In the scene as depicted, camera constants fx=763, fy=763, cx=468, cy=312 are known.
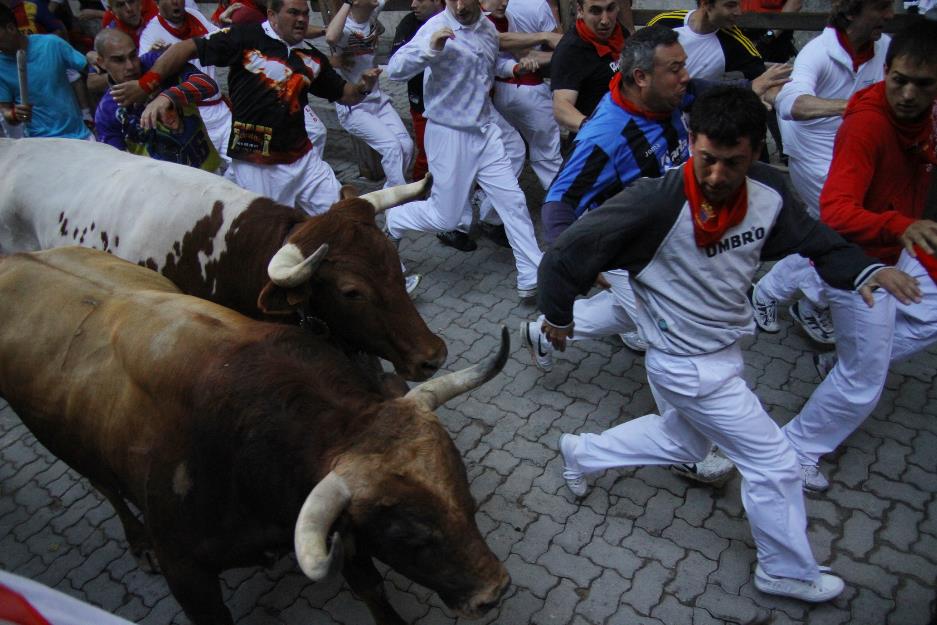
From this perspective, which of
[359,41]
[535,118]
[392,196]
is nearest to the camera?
[392,196]

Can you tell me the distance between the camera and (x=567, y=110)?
5555 mm

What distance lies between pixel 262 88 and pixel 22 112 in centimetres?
257

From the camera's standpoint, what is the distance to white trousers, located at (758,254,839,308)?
519cm

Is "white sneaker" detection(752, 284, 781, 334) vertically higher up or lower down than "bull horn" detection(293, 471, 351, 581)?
lower down

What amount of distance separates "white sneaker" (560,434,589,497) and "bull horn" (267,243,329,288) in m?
1.72

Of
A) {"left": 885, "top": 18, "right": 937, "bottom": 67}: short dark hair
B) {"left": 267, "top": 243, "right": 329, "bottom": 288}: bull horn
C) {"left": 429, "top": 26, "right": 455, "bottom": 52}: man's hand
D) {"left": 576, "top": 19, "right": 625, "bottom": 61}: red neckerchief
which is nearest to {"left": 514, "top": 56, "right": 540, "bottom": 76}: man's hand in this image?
{"left": 576, "top": 19, "right": 625, "bottom": 61}: red neckerchief

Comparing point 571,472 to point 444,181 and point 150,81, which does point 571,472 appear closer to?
point 444,181

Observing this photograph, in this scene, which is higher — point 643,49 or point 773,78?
point 643,49

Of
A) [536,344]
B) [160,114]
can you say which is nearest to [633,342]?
[536,344]

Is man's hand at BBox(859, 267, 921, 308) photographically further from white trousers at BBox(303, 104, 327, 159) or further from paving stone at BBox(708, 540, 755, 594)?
white trousers at BBox(303, 104, 327, 159)

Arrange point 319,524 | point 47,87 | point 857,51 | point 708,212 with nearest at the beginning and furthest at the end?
point 319,524
point 708,212
point 857,51
point 47,87

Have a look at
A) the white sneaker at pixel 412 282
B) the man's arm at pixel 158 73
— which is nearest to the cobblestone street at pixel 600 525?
the white sneaker at pixel 412 282

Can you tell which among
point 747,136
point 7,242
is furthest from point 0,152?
point 747,136

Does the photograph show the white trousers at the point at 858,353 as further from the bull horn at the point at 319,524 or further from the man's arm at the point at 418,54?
the man's arm at the point at 418,54
